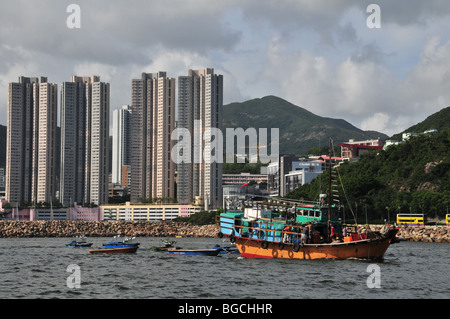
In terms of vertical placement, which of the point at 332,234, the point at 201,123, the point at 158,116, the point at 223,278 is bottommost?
the point at 223,278

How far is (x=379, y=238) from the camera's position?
57688 mm

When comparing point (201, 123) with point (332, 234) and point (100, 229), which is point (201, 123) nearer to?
point (100, 229)

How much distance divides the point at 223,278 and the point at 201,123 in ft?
467

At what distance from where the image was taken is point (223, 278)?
156 feet

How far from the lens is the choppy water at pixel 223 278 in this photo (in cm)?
3975

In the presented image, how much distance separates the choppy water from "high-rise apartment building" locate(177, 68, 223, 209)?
124764 mm

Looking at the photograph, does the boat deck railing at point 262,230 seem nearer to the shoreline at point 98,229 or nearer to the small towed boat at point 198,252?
the small towed boat at point 198,252

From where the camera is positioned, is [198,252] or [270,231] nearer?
[270,231]

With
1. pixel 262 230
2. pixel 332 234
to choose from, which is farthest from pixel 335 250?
pixel 262 230

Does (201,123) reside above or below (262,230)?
above

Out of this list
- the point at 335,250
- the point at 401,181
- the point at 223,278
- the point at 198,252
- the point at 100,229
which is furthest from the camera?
the point at 100,229

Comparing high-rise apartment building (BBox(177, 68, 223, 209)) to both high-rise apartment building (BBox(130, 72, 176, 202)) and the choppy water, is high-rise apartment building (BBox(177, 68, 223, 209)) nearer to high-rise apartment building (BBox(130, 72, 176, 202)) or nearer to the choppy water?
high-rise apartment building (BBox(130, 72, 176, 202))

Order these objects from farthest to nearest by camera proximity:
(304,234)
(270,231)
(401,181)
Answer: (401,181), (270,231), (304,234)

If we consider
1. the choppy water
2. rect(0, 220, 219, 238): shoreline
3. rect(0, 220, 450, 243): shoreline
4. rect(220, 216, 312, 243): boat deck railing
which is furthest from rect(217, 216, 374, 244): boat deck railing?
rect(0, 220, 219, 238): shoreline
